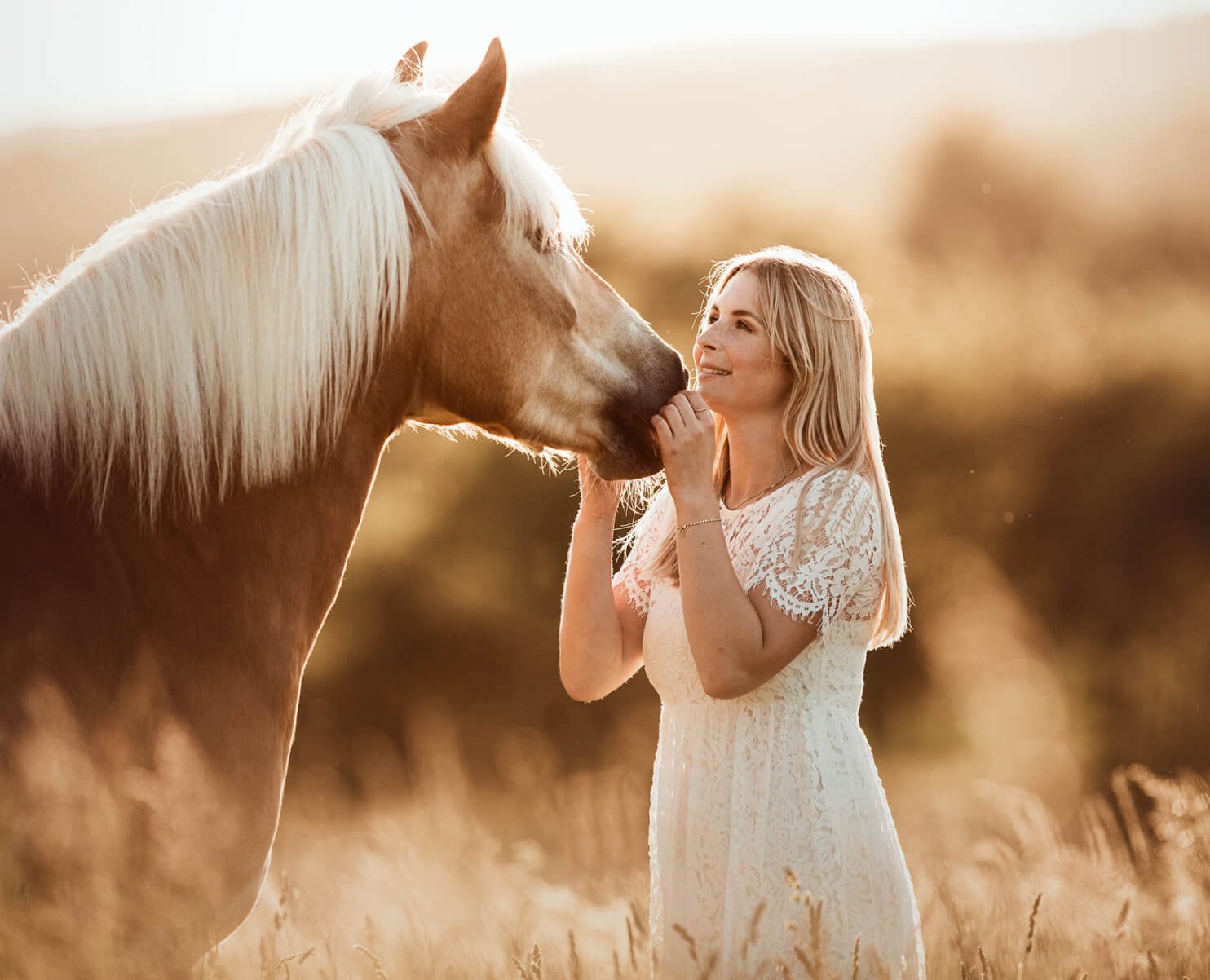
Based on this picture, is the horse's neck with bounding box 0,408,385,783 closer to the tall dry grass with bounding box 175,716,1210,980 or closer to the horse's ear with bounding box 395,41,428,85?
the tall dry grass with bounding box 175,716,1210,980

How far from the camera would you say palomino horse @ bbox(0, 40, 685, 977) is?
192cm

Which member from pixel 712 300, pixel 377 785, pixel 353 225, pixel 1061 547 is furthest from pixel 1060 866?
pixel 1061 547

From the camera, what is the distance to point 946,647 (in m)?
8.75

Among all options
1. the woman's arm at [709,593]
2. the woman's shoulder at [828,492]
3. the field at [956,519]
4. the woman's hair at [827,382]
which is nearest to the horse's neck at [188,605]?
the woman's arm at [709,593]

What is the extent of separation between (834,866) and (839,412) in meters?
1.13

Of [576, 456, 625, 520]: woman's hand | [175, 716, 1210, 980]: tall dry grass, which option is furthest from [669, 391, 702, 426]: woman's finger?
[175, 716, 1210, 980]: tall dry grass

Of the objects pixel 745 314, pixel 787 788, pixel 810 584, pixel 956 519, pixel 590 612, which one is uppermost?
pixel 745 314

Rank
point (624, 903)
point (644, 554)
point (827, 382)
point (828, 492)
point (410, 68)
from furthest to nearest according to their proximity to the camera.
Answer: point (624, 903), point (644, 554), point (827, 382), point (828, 492), point (410, 68)

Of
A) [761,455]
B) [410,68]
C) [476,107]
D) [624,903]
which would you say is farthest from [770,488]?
[624,903]

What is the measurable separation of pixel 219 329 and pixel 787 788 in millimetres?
1613

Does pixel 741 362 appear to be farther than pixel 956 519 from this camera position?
No

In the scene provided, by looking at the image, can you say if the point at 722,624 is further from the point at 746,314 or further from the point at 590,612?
the point at 746,314

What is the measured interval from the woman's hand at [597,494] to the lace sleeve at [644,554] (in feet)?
0.67

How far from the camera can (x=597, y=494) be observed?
10.1 feet
